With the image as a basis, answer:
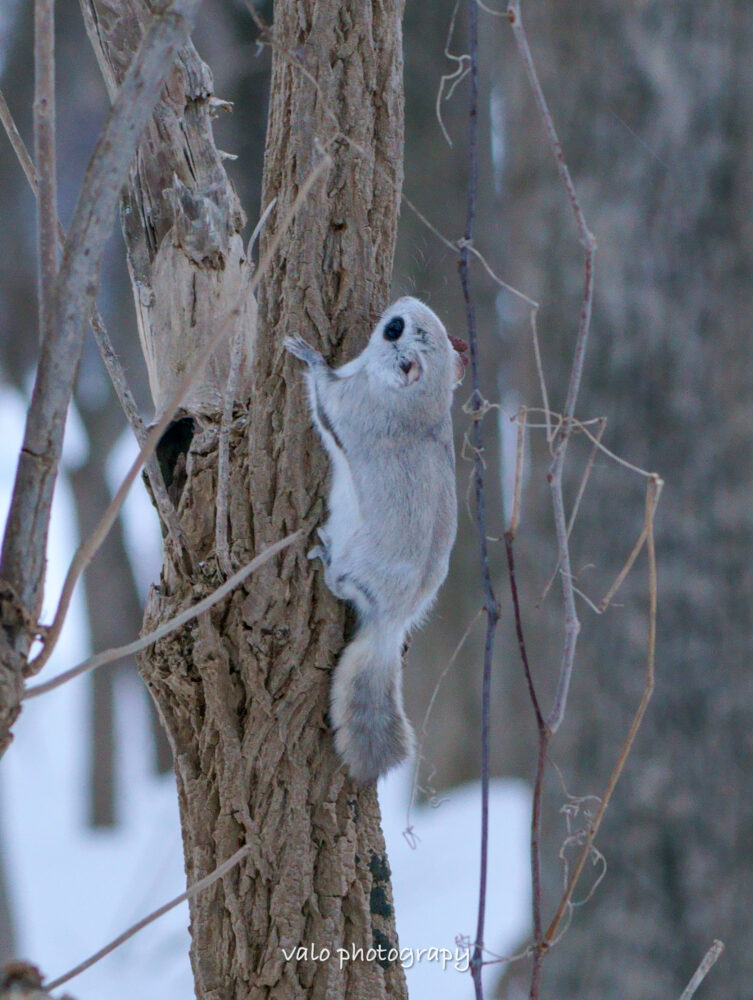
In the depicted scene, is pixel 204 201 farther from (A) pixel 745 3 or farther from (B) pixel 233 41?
(B) pixel 233 41

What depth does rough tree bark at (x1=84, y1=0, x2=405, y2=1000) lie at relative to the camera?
1752mm

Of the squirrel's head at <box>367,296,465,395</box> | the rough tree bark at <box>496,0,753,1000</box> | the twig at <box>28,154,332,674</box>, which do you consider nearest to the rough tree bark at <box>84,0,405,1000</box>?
the squirrel's head at <box>367,296,465,395</box>

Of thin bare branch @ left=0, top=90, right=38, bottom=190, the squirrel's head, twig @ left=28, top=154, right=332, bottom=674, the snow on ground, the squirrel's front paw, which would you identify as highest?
thin bare branch @ left=0, top=90, right=38, bottom=190

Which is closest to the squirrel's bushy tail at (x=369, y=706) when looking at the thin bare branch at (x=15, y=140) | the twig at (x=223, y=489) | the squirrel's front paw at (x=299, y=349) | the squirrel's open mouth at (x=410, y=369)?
the twig at (x=223, y=489)

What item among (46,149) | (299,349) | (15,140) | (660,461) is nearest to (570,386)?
(299,349)

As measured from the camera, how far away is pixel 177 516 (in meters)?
1.96

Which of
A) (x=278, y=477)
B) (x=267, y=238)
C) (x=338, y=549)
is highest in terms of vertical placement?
(x=267, y=238)

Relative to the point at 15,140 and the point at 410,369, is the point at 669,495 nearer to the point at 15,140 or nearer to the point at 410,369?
the point at 410,369

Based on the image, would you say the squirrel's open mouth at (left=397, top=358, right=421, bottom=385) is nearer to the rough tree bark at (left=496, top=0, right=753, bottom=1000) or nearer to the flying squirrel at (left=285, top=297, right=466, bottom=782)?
the flying squirrel at (left=285, top=297, right=466, bottom=782)

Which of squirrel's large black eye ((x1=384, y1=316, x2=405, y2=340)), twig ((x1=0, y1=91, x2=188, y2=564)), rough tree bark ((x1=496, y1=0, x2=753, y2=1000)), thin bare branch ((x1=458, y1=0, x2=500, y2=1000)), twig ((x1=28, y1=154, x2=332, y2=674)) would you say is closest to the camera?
twig ((x1=28, y1=154, x2=332, y2=674))

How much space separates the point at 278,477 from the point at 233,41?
7285 mm

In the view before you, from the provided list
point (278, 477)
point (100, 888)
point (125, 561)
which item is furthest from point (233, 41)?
point (278, 477)

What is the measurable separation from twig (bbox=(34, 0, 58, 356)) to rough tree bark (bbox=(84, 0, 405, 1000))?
0.61 meters

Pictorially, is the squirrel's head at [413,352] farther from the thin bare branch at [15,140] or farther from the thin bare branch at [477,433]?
the thin bare branch at [15,140]
